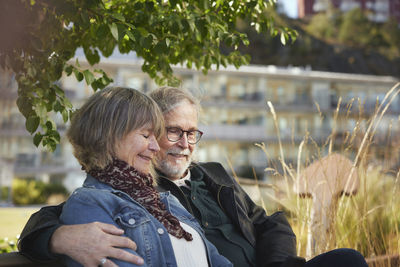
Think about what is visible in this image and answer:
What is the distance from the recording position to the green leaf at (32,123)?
211 cm

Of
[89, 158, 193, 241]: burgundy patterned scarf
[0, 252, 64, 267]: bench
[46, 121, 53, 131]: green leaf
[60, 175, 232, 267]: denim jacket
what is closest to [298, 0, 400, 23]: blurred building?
[46, 121, 53, 131]: green leaf

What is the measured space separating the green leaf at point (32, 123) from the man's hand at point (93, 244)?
29.9 inches

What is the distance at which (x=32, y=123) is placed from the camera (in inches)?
83.5

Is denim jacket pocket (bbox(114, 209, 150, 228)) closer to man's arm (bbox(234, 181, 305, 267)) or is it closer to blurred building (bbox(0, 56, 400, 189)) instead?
man's arm (bbox(234, 181, 305, 267))

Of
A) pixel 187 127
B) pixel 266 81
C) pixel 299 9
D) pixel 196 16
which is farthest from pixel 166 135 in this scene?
pixel 299 9

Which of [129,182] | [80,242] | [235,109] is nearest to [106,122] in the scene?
[129,182]

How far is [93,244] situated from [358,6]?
64413mm

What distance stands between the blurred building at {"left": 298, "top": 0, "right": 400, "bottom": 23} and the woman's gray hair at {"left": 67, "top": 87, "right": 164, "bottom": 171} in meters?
63.3

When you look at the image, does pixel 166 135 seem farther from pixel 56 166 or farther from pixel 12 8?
pixel 56 166

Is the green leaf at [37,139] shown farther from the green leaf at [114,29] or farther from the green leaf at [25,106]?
the green leaf at [114,29]

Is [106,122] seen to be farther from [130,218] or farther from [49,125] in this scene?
[49,125]

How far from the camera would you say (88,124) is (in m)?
1.75

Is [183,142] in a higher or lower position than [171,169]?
higher

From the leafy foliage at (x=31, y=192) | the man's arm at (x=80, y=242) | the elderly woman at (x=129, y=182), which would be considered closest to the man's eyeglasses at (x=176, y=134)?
the elderly woman at (x=129, y=182)
